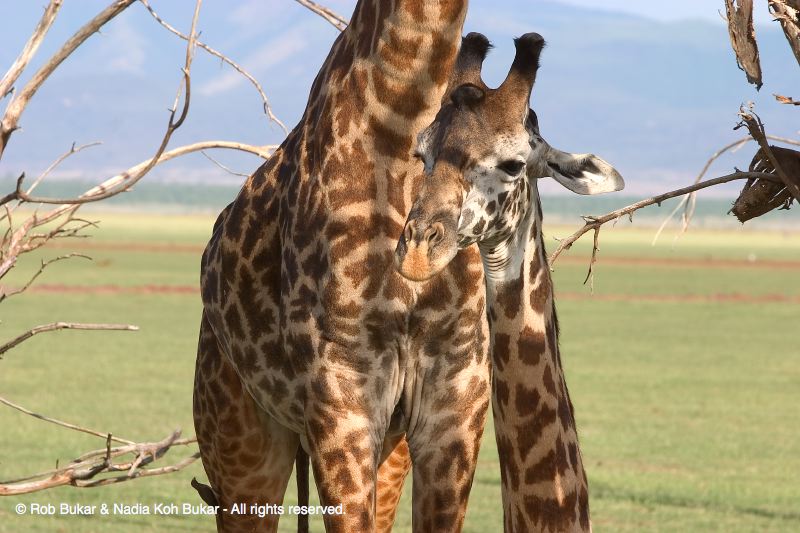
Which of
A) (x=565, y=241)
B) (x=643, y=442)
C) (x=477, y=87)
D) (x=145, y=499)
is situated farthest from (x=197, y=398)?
(x=643, y=442)

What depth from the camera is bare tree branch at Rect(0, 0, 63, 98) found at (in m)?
5.39

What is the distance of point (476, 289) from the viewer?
4.52 meters

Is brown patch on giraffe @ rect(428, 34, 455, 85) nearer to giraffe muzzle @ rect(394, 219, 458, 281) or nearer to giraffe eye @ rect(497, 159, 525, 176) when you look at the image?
giraffe eye @ rect(497, 159, 525, 176)

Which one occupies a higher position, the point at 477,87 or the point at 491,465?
the point at 477,87

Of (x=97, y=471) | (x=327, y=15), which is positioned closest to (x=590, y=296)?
(x=327, y=15)

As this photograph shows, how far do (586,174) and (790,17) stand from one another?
3.31 feet

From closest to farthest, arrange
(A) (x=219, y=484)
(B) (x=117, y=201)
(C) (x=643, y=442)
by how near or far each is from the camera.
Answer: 1. (A) (x=219, y=484)
2. (C) (x=643, y=442)
3. (B) (x=117, y=201)

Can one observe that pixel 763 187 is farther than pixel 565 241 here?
No

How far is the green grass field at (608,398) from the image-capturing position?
12.4 m

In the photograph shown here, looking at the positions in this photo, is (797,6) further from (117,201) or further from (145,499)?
(117,201)

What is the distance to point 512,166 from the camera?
3.86 meters

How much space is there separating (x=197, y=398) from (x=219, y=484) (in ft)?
1.25

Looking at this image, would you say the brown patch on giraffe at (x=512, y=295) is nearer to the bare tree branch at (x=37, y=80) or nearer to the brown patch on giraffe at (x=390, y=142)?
the brown patch on giraffe at (x=390, y=142)

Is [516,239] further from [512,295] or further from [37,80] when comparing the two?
[37,80]
